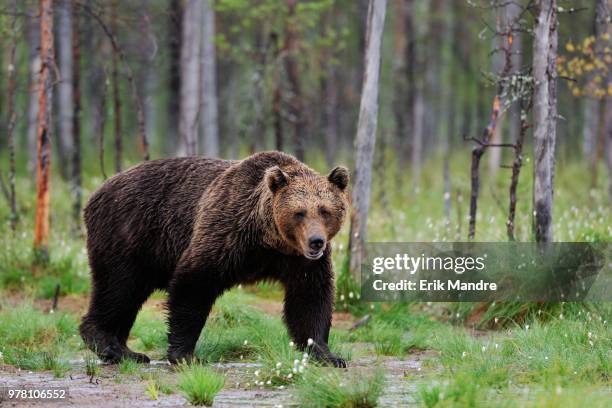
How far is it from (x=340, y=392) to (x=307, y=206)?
183 centimetres

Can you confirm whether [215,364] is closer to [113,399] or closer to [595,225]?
[113,399]

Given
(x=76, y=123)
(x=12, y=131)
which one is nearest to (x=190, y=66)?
(x=76, y=123)

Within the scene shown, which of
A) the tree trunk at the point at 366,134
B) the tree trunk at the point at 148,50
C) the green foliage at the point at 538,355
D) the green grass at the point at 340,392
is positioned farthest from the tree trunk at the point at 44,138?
the green grass at the point at 340,392

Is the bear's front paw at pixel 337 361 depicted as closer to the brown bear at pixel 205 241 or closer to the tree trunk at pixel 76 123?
the brown bear at pixel 205 241

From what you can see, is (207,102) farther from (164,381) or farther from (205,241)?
(164,381)

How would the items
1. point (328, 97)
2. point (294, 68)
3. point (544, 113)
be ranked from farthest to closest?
point (328, 97) < point (294, 68) < point (544, 113)

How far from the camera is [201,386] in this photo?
5383 millimetres

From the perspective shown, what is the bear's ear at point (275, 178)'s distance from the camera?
6.67 m

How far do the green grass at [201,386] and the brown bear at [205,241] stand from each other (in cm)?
128

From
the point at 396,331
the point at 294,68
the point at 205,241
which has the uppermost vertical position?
the point at 294,68

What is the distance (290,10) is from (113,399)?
1253 centimetres

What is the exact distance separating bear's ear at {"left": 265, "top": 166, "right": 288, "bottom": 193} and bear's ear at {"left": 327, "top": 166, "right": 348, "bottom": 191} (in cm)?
35

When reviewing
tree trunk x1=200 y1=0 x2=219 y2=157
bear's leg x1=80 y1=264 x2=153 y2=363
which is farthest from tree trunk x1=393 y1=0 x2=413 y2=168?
bear's leg x1=80 y1=264 x2=153 y2=363

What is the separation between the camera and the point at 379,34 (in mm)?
10195
